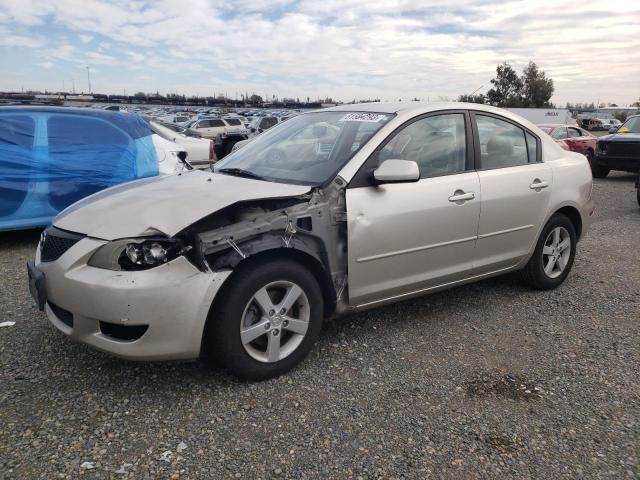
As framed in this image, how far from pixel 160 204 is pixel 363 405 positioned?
5.15 ft

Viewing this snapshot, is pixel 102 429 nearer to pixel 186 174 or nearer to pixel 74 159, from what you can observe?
pixel 186 174

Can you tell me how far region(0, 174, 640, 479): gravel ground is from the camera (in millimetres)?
2404

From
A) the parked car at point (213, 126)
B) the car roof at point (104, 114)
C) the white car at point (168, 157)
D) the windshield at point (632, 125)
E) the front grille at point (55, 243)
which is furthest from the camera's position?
the parked car at point (213, 126)

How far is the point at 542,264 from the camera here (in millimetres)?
4590

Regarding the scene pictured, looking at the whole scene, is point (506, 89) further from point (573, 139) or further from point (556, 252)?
point (556, 252)

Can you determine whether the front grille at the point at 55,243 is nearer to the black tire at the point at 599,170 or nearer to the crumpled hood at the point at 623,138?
the crumpled hood at the point at 623,138

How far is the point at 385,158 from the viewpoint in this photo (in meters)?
3.50

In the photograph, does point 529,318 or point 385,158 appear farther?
point 529,318

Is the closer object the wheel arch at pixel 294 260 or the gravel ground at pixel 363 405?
the gravel ground at pixel 363 405

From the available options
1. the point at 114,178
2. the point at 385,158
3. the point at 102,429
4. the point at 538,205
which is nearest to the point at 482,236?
the point at 538,205

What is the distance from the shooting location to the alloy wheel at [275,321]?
2.96 meters

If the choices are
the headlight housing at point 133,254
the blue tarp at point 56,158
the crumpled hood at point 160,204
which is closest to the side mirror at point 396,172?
the crumpled hood at point 160,204

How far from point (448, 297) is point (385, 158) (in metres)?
1.62

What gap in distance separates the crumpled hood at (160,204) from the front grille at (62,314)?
17.2 inches
